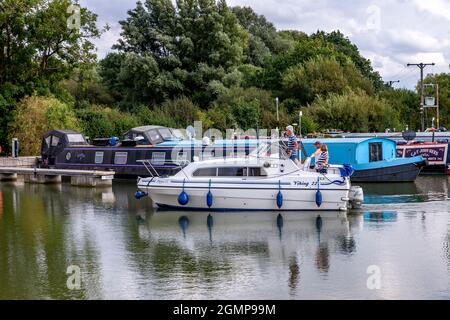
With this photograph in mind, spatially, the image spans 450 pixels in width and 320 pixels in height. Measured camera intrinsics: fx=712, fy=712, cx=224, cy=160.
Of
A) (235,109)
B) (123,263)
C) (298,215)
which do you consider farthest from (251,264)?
(235,109)

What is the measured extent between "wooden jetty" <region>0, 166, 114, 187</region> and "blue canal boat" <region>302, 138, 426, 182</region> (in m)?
10.6

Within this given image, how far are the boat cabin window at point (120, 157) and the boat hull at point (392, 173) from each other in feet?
36.4

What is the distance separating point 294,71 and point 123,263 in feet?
150

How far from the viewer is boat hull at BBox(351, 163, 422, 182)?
3222cm

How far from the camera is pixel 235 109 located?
Result: 52344 millimetres

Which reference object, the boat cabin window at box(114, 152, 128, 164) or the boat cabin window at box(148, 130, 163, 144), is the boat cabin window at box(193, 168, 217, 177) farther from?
the boat cabin window at box(148, 130, 163, 144)

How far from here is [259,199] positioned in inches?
866

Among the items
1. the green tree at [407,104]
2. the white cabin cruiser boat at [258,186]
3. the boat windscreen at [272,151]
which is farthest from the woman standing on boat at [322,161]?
the green tree at [407,104]

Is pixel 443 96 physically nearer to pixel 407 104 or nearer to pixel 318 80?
pixel 407 104

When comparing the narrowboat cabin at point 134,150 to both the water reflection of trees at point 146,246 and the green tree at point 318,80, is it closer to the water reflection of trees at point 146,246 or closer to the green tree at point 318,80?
the water reflection of trees at point 146,246

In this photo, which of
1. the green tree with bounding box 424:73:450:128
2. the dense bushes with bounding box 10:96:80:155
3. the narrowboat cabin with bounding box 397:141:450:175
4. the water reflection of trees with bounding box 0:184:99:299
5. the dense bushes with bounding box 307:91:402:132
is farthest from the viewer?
the green tree with bounding box 424:73:450:128

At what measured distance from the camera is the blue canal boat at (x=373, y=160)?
32250 mm

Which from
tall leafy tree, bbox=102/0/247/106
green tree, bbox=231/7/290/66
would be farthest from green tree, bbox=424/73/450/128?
tall leafy tree, bbox=102/0/247/106
